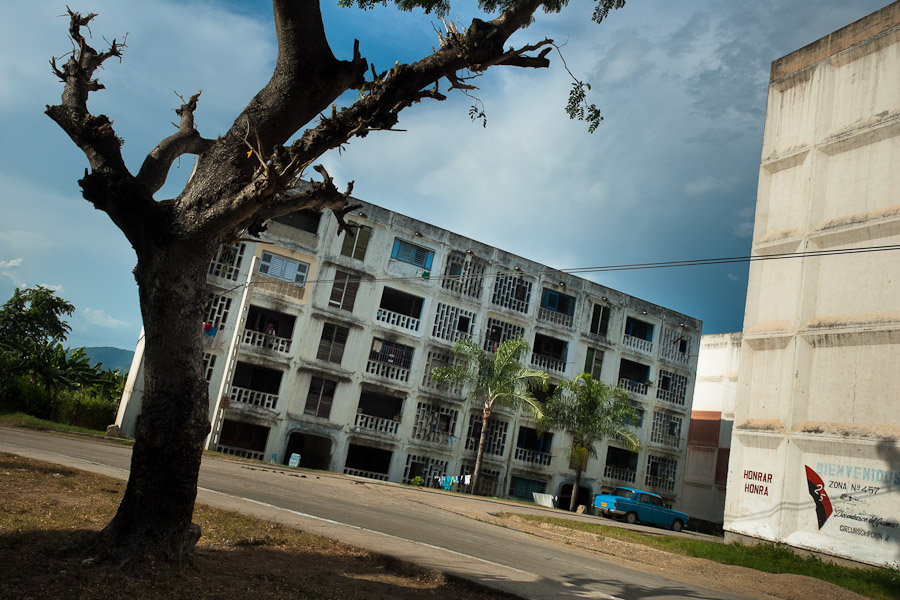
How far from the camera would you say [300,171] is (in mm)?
5961

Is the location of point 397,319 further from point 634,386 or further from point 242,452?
point 634,386

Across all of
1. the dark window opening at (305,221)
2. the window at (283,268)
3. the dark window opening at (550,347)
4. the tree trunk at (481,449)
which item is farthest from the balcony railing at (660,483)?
the dark window opening at (305,221)

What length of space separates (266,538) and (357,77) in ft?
17.3

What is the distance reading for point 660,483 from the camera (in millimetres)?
39969

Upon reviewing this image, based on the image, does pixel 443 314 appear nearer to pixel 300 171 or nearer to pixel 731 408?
pixel 731 408

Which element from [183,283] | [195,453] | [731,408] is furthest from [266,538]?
[731,408]

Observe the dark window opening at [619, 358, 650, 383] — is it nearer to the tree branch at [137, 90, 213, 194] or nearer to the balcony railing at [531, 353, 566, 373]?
the balcony railing at [531, 353, 566, 373]

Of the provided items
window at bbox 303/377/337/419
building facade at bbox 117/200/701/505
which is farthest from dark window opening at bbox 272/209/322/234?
window at bbox 303/377/337/419

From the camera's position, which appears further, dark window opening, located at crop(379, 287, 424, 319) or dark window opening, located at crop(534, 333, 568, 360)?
dark window opening, located at crop(534, 333, 568, 360)

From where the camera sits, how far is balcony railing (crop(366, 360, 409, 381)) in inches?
1248

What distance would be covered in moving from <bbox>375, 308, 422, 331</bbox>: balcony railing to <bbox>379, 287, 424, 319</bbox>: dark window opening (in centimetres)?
66

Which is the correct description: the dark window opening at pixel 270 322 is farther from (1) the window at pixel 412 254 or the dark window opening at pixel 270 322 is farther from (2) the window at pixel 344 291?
(1) the window at pixel 412 254

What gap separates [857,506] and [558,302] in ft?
73.5

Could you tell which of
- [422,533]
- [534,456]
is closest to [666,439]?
[534,456]
